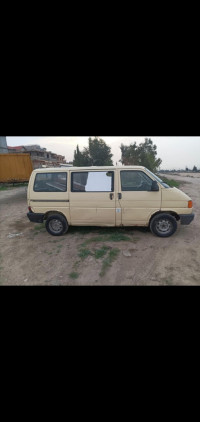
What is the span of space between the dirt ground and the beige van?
0.42 meters

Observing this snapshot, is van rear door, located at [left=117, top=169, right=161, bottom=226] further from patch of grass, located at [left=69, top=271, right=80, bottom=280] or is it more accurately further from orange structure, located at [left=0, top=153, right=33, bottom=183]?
orange structure, located at [left=0, top=153, right=33, bottom=183]

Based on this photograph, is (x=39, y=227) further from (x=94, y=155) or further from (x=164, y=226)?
(x=94, y=155)

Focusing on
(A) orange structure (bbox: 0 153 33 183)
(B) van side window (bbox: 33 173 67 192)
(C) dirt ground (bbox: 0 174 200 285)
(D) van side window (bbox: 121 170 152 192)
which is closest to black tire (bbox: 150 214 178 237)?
(C) dirt ground (bbox: 0 174 200 285)

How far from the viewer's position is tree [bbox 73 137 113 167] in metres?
26.2

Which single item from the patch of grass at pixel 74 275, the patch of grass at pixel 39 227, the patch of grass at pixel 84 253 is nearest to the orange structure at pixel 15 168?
the patch of grass at pixel 39 227

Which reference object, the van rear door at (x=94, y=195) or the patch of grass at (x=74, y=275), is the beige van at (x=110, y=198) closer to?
the van rear door at (x=94, y=195)

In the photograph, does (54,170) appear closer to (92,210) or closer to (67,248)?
(92,210)

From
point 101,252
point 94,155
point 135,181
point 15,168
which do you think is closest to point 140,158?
point 94,155

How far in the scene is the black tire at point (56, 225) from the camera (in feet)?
14.8

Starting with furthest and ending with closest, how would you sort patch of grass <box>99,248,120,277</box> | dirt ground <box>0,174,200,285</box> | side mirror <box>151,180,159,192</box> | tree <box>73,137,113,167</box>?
tree <box>73,137,113,167</box>, side mirror <box>151,180,159,192</box>, patch of grass <box>99,248,120,277</box>, dirt ground <box>0,174,200,285</box>

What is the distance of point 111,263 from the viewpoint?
3301 millimetres

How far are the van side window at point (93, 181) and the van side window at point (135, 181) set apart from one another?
297mm
